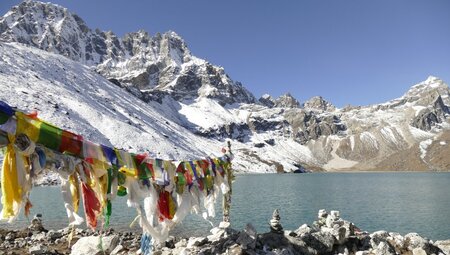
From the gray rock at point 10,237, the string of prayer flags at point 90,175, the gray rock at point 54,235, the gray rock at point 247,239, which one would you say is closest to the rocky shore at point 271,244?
the gray rock at point 247,239

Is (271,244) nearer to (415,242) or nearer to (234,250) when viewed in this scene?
(234,250)

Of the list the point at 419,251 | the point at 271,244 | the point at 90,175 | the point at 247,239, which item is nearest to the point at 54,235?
the point at 247,239

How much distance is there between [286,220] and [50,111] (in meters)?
117

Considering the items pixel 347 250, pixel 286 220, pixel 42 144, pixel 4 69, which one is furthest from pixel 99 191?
pixel 4 69

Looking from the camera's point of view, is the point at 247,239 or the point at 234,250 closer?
the point at 234,250

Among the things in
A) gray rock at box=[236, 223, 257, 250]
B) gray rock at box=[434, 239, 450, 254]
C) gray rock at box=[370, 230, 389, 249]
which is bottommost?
gray rock at box=[434, 239, 450, 254]

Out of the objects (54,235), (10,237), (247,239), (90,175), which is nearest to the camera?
(90,175)

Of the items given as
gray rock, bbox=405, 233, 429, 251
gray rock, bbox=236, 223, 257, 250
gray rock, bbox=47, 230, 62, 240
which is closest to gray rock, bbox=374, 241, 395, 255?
gray rock, bbox=405, 233, 429, 251

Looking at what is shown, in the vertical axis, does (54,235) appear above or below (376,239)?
below

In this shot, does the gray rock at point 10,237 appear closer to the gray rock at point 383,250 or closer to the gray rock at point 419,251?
the gray rock at point 383,250

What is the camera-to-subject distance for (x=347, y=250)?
18250 millimetres

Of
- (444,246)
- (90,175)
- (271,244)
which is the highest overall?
(90,175)

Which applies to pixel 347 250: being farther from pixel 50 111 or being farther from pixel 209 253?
pixel 50 111

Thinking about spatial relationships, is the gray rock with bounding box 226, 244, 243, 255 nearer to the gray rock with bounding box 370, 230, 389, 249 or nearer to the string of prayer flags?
the string of prayer flags
